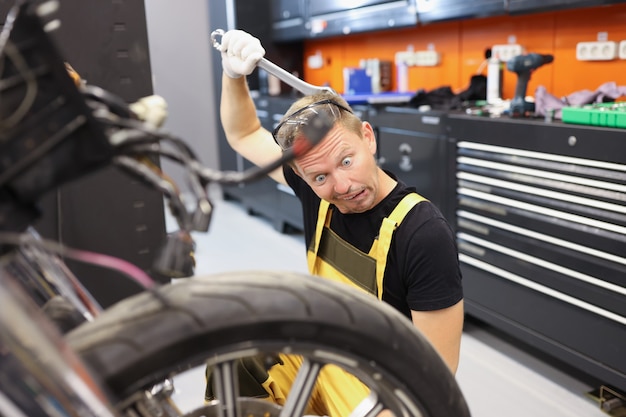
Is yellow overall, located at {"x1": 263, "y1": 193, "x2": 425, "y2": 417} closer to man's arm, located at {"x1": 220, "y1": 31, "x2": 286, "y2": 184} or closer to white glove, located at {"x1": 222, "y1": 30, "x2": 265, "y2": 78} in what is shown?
man's arm, located at {"x1": 220, "y1": 31, "x2": 286, "y2": 184}

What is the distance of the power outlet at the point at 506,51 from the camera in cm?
289

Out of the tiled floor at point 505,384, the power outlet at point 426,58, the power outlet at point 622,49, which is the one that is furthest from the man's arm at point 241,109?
the power outlet at point 426,58

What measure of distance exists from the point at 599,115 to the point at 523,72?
0.55 meters

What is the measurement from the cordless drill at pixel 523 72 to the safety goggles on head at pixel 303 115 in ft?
4.26

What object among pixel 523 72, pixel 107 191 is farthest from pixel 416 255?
pixel 523 72

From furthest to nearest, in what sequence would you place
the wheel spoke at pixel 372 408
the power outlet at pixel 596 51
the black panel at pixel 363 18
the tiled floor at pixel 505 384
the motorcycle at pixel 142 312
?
the black panel at pixel 363 18
the power outlet at pixel 596 51
the tiled floor at pixel 505 384
the wheel spoke at pixel 372 408
the motorcycle at pixel 142 312

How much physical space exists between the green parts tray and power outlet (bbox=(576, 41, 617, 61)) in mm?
463

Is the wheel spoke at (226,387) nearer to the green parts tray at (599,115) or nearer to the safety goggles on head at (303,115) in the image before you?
the safety goggles on head at (303,115)

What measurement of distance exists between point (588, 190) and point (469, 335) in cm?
93

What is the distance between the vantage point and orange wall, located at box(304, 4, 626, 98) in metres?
2.51

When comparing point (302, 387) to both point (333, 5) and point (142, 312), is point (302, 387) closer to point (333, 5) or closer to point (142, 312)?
point (142, 312)

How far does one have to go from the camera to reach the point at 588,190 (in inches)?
78.3

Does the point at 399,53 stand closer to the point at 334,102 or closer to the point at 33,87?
the point at 334,102

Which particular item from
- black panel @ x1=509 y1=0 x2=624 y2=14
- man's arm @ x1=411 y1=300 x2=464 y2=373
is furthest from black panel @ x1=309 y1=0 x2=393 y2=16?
man's arm @ x1=411 y1=300 x2=464 y2=373
